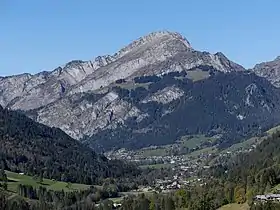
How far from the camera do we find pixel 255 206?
18262 cm

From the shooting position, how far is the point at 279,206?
181 m

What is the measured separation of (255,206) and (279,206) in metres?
6.71
